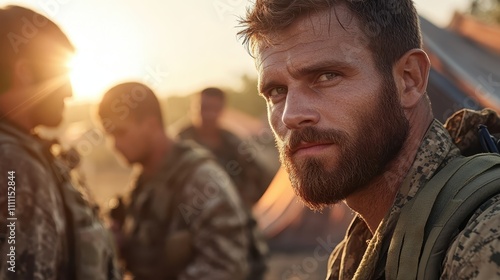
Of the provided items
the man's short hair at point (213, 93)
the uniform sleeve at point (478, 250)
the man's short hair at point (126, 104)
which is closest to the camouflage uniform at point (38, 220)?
the uniform sleeve at point (478, 250)

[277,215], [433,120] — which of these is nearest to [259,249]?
[433,120]

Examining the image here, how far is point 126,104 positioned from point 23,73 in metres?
1.84

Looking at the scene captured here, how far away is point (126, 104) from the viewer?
464cm

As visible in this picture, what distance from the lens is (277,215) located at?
29.7 ft

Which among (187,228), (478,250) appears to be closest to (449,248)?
(478,250)

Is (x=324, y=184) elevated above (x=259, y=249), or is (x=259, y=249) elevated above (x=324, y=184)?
(x=324, y=184)

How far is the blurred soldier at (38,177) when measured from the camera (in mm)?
2490

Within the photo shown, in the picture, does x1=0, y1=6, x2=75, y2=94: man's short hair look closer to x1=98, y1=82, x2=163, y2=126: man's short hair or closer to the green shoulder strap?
x1=98, y1=82, x2=163, y2=126: man's short hair

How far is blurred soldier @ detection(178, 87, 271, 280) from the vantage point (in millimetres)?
7340

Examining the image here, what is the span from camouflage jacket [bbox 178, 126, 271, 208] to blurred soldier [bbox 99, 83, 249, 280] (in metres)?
2.46

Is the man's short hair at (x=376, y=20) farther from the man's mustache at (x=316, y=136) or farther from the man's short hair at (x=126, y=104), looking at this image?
the man's short hair at (x=126, y=104)

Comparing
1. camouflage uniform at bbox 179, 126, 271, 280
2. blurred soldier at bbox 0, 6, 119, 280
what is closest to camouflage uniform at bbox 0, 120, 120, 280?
blurred soldier at bbox 0, 6, 119, 280

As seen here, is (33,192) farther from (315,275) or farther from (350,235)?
(315,275)

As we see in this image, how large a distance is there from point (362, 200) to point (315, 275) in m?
6.72
